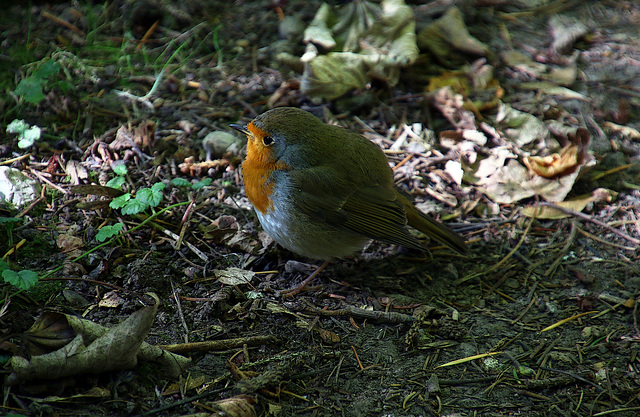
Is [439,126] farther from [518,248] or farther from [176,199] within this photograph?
[176,199]

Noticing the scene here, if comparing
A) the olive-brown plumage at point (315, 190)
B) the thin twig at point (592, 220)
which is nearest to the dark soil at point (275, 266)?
the thin twig at point (592, 220)

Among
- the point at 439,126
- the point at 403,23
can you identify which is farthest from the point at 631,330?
the point at 403,23

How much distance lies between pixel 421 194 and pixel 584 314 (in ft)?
4.52

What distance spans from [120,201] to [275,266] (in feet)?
3.41

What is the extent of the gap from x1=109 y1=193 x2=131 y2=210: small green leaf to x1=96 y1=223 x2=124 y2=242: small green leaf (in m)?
0.14

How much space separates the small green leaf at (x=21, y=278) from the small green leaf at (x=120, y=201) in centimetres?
78

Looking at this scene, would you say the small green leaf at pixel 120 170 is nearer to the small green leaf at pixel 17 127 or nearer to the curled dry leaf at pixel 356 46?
the small green leaf at pixel 17 127

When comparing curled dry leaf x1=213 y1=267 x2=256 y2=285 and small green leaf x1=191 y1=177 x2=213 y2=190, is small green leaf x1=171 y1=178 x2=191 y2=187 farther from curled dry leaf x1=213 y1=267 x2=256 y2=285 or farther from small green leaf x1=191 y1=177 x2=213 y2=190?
curled dry leaf x1=213 y1=267 x2=256 y2=285

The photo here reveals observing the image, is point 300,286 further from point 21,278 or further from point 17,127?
point 17,127

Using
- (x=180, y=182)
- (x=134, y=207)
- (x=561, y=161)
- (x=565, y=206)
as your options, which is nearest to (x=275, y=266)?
(x=180, y=182)

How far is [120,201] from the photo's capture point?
323 cm

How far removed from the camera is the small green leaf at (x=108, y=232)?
9.90 ft

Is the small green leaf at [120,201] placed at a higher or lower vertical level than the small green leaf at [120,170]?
higher

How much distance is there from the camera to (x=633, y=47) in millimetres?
5238
